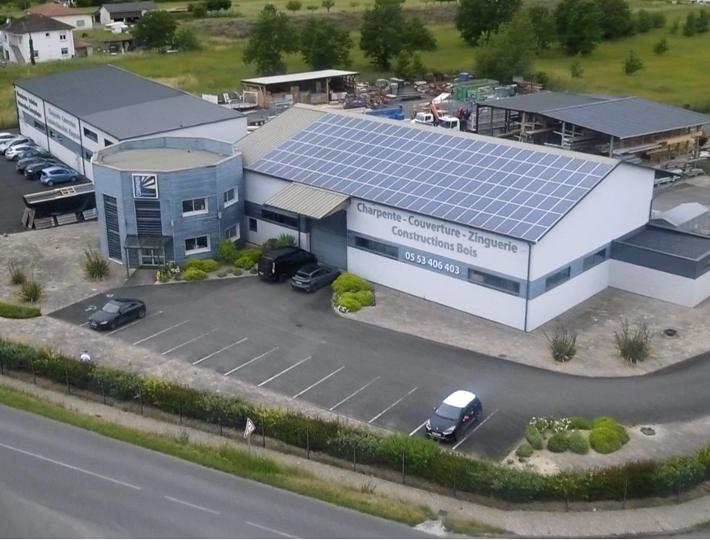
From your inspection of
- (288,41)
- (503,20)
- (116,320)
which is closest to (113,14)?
(288,41)

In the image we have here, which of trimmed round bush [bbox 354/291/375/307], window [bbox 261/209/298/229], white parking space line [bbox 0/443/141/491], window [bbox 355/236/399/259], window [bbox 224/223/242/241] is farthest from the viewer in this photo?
window [bbox 224/223/242/241]

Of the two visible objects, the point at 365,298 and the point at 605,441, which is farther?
the point at 365,298

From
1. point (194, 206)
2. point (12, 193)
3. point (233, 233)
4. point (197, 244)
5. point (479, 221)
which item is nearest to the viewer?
point (479, 221)

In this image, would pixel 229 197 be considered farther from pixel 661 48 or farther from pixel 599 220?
pixel 661 48

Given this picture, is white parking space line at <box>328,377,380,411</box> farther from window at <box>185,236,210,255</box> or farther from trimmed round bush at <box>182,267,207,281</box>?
window at <box>185,236,210,255</box>

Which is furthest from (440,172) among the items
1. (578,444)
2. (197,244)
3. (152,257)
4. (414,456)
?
(414,456)

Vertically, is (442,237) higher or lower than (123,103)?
lower

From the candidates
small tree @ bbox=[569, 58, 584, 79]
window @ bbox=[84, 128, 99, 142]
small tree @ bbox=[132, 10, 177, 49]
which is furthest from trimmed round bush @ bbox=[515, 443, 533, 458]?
small tree @ bbox=[132, 10, 177, 49]

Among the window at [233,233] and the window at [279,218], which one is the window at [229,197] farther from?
the window at [279,218]
